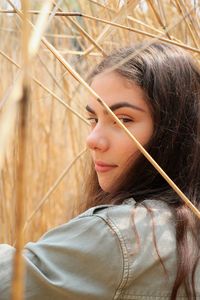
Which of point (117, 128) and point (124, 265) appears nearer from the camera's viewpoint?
point (124, 265)

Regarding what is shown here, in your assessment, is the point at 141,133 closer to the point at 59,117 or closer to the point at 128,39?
the point at 128,39

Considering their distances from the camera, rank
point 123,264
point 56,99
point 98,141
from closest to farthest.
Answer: point 123,264 → point 98,141 → point 56,99

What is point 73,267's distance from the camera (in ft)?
2.45

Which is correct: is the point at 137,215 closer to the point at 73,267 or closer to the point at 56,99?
the point at 73,267

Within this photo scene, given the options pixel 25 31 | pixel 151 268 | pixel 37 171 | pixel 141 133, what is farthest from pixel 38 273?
pixel 37 171

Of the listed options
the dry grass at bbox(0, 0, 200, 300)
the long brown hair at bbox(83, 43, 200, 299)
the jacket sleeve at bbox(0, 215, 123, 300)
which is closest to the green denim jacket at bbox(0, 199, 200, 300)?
the jacket sleeve at bbox(0, 215, 123, 300)

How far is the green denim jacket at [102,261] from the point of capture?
0.73m

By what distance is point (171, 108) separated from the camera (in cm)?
93

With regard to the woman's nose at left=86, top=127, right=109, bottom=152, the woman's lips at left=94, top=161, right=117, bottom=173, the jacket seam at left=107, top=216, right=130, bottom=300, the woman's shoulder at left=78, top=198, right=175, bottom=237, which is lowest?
the jacket seam at left=107, top=216, right=130, bottom=300

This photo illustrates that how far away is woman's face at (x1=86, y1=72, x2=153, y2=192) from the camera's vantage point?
88cm

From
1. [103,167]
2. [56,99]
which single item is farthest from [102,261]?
[56,99]

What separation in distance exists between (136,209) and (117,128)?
0.14m

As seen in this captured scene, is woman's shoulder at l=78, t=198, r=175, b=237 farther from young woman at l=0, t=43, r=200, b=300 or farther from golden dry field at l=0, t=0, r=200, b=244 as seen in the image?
golden dry field at l=0, t=0, r=200, b=244

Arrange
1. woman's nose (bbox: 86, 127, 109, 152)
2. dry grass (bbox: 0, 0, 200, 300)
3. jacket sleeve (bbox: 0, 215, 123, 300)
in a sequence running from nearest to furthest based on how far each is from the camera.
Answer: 1. jacket sleeve (bbox: 0, 215, 123, 300)
2. woman's nose (bbox: 86, 127, 109, 152)
3. dry grass (bbox: 0, 0, 200, 300)
